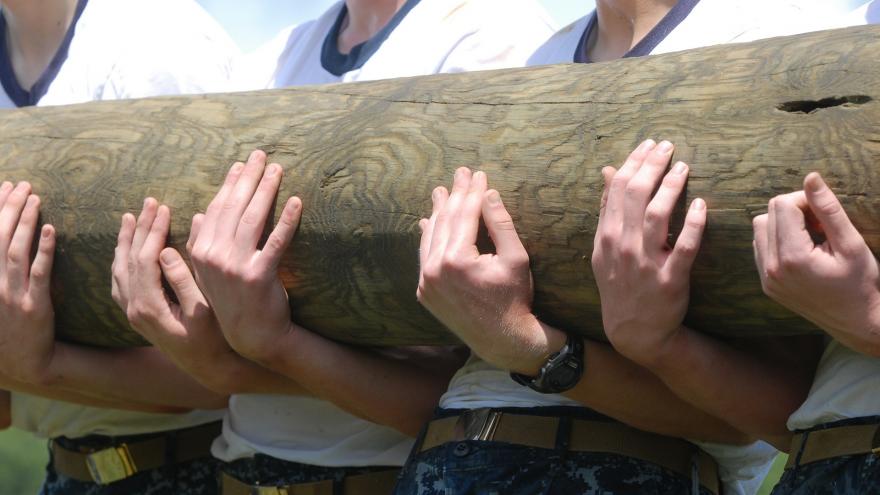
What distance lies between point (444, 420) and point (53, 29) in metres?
1.73

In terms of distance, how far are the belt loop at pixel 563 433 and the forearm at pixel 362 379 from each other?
0.38 meters

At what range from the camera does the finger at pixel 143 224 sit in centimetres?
257

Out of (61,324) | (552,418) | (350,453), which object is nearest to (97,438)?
(61,324)

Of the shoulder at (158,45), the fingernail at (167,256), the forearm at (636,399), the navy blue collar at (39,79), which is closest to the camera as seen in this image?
the forearm at (636,399)

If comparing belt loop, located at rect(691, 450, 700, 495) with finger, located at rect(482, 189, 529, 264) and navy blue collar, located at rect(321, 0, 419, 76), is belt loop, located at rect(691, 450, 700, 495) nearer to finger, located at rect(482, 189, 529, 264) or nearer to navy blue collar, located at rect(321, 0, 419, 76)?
finger, located at rect(482, 189, 529, 264)

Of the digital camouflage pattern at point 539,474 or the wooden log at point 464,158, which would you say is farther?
the digital camouflage pattern at point 539,474

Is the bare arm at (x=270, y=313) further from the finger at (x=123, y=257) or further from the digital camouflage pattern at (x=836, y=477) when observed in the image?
the digital camouflage pattern at (x=836, y=477)

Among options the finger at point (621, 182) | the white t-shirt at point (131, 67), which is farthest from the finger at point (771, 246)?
the white t-shirt at point (131, 67)

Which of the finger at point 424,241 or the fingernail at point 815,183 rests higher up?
the fingernail at point 815,183

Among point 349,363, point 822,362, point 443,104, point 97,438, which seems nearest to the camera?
point 822,362

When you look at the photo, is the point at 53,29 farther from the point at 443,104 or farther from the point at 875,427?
the point at 875,427

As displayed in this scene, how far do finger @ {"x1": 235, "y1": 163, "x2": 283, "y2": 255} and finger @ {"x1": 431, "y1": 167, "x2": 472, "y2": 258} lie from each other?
0.37m

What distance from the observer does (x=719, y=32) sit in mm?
2488

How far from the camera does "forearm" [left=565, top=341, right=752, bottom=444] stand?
7.48 ft
